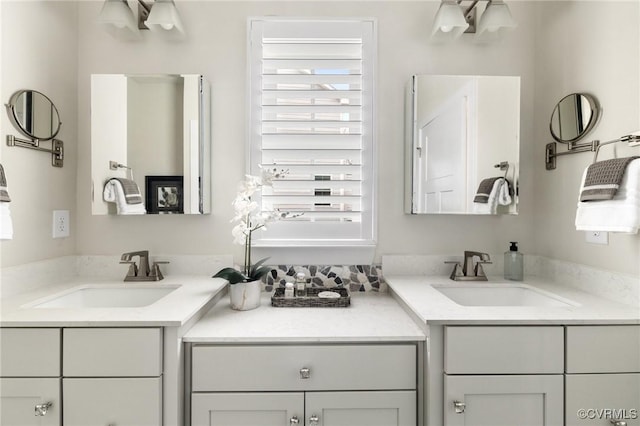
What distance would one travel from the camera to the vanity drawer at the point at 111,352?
1068 mm

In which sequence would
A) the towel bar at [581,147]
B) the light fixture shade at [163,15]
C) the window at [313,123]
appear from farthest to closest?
the window at [313,123]
the light fixture shade at [163,15]
the towel bar at [581,147]

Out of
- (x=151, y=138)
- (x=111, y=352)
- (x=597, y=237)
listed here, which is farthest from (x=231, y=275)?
(x=597, y=237)

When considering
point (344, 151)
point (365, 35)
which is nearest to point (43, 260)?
point (344, 151)

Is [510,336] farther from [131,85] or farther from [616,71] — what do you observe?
[131,85]

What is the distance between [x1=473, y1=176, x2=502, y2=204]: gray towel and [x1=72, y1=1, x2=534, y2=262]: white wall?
13 centimetres

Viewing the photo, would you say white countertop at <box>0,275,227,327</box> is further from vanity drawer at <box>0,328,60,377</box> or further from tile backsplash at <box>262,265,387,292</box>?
tile backsplash at <box>262,265,387,292</box>

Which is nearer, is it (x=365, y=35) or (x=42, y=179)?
(x=42, y=179)

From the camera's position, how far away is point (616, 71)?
1310 mm

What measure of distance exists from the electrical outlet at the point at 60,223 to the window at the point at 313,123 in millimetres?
895

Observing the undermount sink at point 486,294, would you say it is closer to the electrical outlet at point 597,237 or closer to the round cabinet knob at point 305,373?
the electrical outlet at point 597,237

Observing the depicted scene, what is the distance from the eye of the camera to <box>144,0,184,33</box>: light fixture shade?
1.57m

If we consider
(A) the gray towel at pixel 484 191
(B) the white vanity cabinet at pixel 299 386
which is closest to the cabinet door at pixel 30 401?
(B) the white vanity cabinet at pixel 299 386

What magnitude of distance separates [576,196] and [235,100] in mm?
1607

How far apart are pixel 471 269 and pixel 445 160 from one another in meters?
0.52
